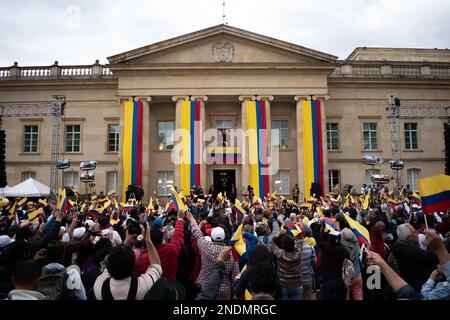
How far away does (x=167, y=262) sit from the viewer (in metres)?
4.62

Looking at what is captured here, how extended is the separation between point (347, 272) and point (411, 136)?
1212 inches

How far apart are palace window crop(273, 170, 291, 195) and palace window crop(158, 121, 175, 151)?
9.29 m

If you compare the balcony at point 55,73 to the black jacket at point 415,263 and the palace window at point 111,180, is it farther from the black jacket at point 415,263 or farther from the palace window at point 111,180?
the black jacket at point 415,263

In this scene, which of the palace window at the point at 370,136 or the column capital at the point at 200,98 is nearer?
the column capital at the point at 200,98

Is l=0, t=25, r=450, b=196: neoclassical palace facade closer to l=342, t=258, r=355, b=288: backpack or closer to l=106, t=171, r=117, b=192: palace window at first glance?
l=106, t=171, r=117, b=192: palace window

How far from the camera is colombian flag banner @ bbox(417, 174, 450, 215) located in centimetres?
527

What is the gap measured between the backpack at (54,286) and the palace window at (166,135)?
2670 centimetres

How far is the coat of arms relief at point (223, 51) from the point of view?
94.9 ft

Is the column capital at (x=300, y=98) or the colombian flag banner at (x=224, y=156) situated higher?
the column capital at (x=300, y=98)

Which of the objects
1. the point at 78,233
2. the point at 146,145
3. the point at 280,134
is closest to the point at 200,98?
the point at 146,145

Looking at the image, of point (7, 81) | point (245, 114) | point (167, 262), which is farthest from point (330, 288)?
point (7, 81)

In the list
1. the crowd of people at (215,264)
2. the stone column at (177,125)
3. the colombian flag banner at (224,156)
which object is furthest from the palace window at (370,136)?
the crowd of people at (215,264)
